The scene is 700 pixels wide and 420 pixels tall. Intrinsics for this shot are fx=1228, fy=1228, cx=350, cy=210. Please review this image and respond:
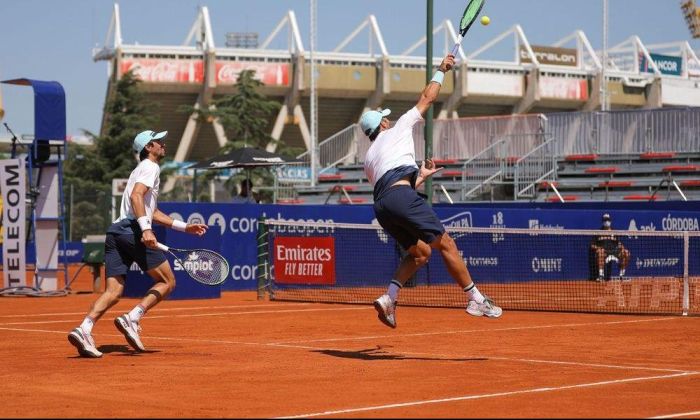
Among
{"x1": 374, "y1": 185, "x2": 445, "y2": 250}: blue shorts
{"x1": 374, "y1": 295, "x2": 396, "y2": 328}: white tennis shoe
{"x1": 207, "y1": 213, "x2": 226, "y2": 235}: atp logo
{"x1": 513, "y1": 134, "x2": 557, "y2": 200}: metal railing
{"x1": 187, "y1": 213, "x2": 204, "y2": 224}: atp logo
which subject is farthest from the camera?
{"x1": 513, "y1": 134, "x2": 557, "y2": 200}: metal railing

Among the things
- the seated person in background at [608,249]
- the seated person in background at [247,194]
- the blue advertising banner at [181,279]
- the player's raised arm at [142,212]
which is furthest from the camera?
the seated person in background at [247,194]

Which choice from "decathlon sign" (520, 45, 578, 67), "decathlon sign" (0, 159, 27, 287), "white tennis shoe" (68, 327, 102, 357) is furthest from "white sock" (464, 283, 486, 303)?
"decathlon sign" (520, 45, 578, 67)

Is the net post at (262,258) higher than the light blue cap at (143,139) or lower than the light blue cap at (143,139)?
lower

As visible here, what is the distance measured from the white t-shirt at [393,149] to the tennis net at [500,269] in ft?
23.9

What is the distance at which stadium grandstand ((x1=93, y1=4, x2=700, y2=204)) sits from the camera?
3494cm

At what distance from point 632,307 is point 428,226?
8.86 meters

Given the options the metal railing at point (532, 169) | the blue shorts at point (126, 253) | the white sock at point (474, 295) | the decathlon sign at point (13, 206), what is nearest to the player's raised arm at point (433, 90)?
the white sock at point (474, 295)

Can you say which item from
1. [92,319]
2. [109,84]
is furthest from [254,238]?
[109,84]

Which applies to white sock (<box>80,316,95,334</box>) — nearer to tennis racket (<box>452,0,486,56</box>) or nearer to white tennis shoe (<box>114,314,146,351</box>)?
white tennis shoe (<box>114,314,146,351</box>)

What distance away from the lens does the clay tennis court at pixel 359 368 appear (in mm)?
7242

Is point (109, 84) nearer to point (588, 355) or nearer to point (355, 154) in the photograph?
point (355, 154)

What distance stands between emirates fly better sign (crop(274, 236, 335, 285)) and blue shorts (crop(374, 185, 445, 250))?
11042 mm

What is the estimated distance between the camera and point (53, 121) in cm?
2100

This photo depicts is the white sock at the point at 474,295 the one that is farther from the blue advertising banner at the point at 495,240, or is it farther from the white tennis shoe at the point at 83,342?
the blue advertising banner at the point at 495,240
